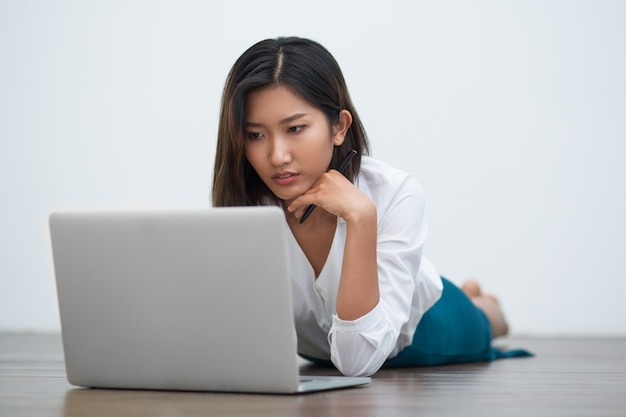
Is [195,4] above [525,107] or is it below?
above

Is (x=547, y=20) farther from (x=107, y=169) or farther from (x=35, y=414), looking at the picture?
(x=35, y=414)

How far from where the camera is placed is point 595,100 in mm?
4113

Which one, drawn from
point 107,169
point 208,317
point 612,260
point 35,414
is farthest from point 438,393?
point 107,169

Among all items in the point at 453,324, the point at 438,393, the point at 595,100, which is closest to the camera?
the point at 438,393

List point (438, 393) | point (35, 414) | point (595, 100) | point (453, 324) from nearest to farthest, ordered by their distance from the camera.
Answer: point (35, 414)
point (438, 393)
point (453, 324)
point (595, 100)

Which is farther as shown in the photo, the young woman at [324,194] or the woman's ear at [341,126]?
the woman's ear at [341,126]

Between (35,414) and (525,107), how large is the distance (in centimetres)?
320

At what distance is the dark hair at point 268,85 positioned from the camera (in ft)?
6.16

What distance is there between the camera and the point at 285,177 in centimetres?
191

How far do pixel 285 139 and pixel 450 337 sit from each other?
89 cm

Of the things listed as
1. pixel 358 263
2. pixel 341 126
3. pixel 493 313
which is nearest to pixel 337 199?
pixel 358 263

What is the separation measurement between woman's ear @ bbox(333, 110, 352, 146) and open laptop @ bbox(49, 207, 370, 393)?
2.08 feet

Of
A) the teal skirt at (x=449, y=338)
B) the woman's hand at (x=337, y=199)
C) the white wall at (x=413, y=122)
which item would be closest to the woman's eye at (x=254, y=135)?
the woman's hand at (x=337, y=199)

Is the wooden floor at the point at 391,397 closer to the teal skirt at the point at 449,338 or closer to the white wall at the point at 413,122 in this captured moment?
the teal skirt at the point at 449,338
